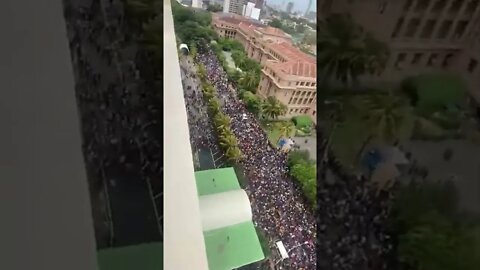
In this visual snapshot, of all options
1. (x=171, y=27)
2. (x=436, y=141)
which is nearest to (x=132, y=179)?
(x=171, y=27)

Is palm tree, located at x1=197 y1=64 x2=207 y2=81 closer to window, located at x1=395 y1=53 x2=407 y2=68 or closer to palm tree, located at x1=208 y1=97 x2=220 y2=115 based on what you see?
palm tree, located at x1=208 y1=97 x2=220 y2=115

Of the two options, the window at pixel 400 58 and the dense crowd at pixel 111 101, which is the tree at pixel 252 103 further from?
the window at pixel 400 58

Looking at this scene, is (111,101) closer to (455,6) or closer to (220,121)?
(220,121)

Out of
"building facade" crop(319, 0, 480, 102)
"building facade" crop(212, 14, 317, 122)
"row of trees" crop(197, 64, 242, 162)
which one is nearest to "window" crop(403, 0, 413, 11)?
"building facade" crop(319, 0, 480, 102)

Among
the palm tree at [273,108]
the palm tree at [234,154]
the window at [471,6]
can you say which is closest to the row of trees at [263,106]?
the palm tree at [273,108]

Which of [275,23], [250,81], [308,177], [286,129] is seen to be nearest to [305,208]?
[308,177]
